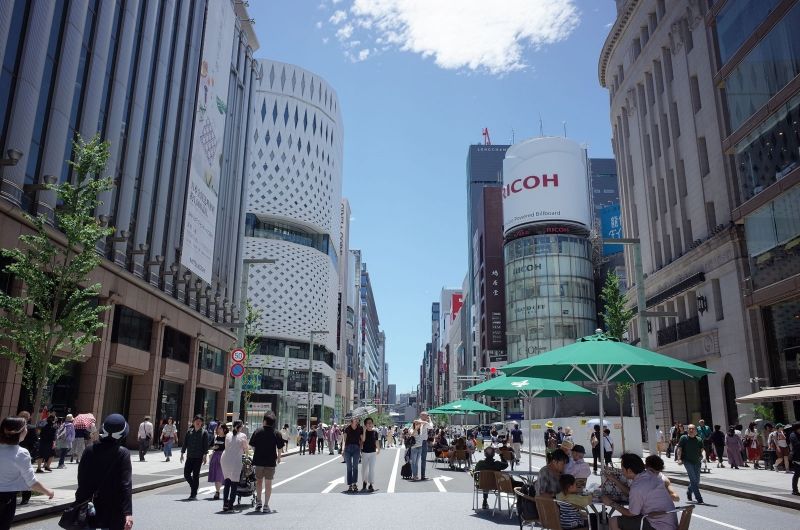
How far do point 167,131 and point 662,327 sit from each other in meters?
34.1

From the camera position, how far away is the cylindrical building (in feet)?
293

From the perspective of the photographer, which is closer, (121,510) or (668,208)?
(121,510)

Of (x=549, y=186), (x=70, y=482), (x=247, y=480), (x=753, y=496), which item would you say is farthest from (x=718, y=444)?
(x=549, y=186)

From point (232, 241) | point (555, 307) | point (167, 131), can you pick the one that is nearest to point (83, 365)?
point (167, 131)

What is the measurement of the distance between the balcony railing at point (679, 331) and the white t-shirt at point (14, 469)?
36.6 meters

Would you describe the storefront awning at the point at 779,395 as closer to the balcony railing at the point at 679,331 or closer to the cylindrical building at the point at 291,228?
the balcony railing at the point at 679,331

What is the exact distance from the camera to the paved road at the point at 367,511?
10727mm

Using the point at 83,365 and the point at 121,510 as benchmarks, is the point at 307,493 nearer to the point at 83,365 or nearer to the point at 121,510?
the point at 121,510

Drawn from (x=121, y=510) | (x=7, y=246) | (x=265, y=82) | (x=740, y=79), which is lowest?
(x=121, y=510)

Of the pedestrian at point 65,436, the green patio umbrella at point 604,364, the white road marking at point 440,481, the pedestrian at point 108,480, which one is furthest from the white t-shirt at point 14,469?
the pedestrian at point 65,436

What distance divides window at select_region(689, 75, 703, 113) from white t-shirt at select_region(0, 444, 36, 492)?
39.5 m

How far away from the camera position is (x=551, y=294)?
87.2 meters

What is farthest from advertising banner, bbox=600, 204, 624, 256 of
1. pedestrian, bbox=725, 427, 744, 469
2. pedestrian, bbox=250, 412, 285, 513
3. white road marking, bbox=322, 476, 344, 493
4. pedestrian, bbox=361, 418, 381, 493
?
pedestrian, bbox=250, 412, 285, 513

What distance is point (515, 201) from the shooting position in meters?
91.1
